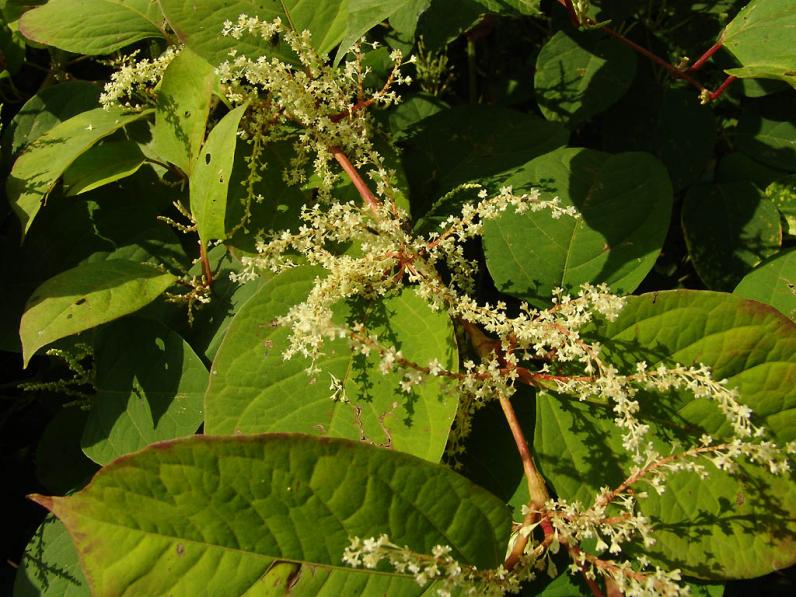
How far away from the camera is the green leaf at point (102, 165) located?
4.71 ft

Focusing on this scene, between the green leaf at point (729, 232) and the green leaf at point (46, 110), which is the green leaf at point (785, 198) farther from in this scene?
the green leaf at point (46, 110)

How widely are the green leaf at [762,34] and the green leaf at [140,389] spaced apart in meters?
1.15

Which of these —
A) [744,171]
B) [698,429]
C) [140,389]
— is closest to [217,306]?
[140,389]

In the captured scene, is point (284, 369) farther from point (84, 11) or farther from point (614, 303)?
point (84, 11)

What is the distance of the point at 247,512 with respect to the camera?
0.90m

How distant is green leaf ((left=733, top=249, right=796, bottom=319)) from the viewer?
123 centimetres

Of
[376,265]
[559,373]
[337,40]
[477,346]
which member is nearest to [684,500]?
[559,373]

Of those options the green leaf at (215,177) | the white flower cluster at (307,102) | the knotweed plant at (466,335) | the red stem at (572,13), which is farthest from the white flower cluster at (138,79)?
the red stem at (572,13)

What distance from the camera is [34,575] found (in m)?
1.30

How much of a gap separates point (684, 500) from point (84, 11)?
1517 millimetres

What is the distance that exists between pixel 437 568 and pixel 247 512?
253 millimetres

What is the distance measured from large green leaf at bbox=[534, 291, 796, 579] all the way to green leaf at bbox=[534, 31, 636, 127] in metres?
0.53

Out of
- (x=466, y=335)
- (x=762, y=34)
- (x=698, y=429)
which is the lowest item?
(x=698, y=429)

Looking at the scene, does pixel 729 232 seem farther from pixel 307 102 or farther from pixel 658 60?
pixel 307 102
